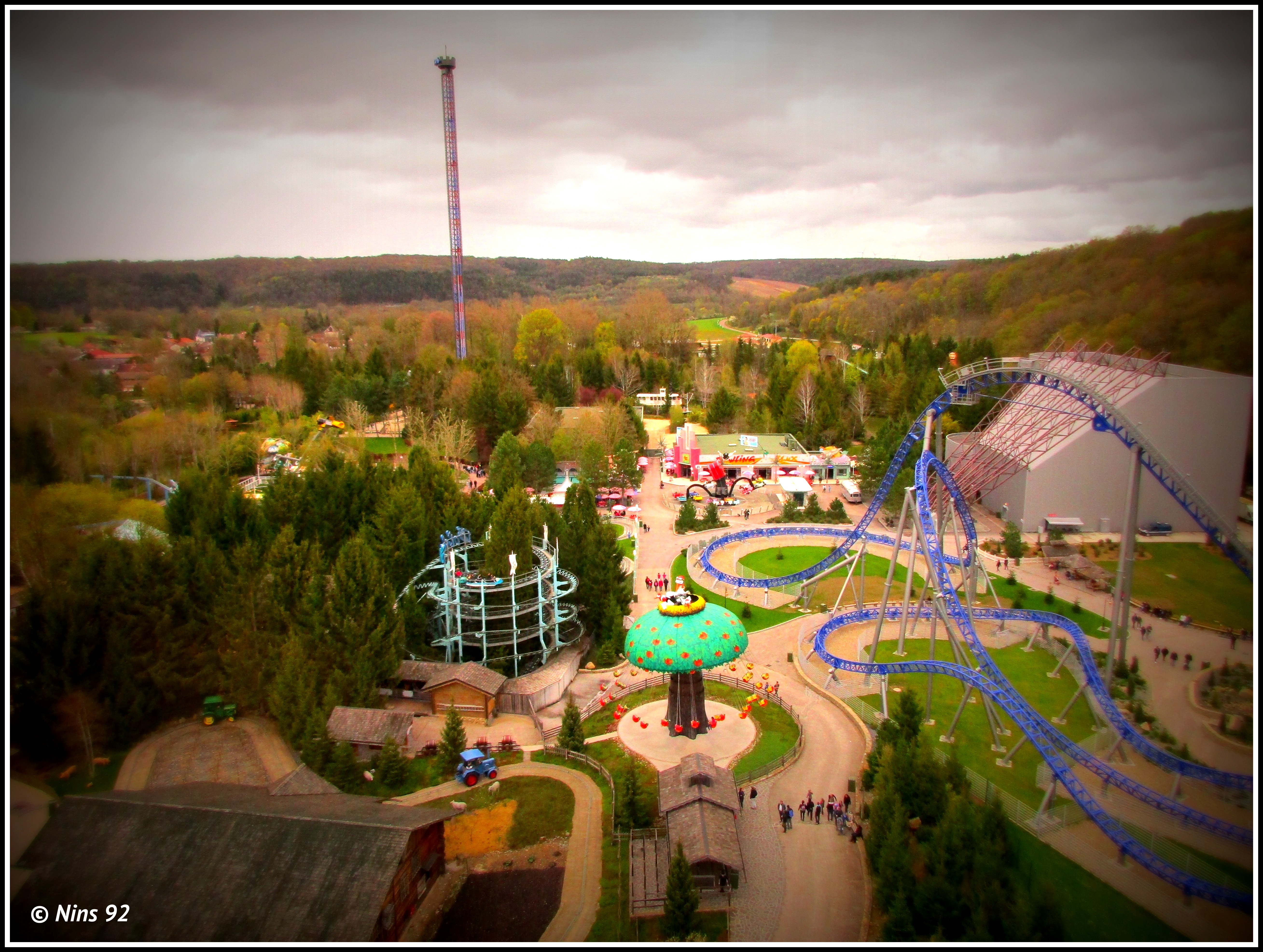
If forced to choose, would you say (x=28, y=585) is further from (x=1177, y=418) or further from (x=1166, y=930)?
(x=1177, y=418)

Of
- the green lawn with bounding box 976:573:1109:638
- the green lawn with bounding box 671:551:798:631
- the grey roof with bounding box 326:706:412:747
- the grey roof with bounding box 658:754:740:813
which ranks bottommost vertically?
the green lawn with bounding box 671:551:798:631

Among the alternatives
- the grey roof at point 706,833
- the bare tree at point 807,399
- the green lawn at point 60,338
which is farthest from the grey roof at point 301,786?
the bare tree at point 807,399

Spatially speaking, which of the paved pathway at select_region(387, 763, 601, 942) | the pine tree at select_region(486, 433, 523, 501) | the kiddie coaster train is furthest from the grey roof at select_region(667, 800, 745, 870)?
the pine tree at select_region(486, 433, 523, 501)

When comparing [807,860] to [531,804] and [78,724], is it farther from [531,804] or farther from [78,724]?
[78,724]

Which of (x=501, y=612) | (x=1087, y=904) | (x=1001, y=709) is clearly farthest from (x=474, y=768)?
(x=1001, y=709)

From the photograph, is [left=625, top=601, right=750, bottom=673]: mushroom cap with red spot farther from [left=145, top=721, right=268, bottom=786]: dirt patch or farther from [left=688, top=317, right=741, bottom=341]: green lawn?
[left=688, top=317, right=741, bottom=341]: green lawn

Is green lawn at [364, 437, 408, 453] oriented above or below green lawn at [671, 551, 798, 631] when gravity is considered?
above
